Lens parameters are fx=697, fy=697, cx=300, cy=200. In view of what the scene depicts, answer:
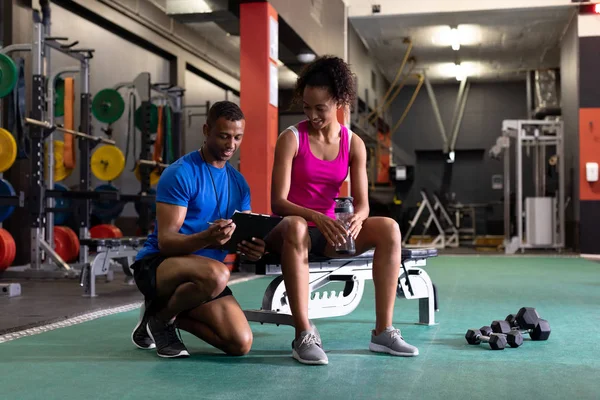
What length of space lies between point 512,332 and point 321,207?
2.91 feet

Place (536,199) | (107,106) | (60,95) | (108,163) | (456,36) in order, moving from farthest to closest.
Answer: (456,36) < (536,199) < (108,163) < (107,106) < (60,95)

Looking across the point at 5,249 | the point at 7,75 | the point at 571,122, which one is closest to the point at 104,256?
the point at 5,249

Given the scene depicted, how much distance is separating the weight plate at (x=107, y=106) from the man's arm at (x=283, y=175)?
474cm

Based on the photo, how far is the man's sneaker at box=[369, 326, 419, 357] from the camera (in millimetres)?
2455

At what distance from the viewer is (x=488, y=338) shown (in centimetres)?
266

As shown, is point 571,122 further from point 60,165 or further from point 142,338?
point 142,338

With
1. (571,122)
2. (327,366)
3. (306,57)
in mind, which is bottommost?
(327,366)

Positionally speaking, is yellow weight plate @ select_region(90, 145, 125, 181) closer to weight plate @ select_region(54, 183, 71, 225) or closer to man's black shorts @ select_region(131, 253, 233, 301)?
weight plate @ select_region(54, 183, 71, 225)

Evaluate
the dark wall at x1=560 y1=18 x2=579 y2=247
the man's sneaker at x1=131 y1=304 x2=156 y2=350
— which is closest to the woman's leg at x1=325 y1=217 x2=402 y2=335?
the man's sneaker at x1=131 y1=304 x2=156 y2=350

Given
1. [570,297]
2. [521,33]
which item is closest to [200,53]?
[521,33]

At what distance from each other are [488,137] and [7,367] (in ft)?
43.9

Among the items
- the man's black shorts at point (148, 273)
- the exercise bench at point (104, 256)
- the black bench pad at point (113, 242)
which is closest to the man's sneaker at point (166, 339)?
the man's black shorts at point (148, 273)

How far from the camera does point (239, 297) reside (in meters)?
4.45

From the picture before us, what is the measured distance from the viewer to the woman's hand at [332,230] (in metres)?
2.36
